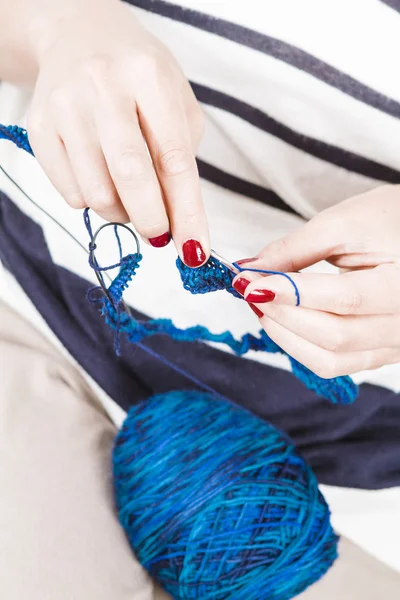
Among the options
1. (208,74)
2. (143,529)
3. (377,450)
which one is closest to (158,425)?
(143,529)

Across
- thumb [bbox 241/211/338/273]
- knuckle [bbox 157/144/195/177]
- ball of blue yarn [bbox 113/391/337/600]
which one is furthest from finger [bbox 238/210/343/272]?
ball of blue yarn [bbox 113/391/337/600]

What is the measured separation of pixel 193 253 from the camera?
41cm

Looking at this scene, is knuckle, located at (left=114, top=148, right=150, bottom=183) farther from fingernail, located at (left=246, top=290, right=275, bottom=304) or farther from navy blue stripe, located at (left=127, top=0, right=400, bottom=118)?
navy blue stripe, located at (left=127, top=0, right=400, bottom=118)

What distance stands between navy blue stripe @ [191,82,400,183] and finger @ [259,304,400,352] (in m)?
0.22

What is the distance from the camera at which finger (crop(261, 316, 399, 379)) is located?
46cm

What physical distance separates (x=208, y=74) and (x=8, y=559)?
1.78 feet

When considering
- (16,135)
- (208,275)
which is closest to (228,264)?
(208,275)

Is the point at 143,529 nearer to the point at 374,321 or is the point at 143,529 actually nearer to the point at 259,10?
the point at 374,321

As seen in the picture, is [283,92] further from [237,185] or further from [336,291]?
[336,291]

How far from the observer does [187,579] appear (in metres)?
0.57

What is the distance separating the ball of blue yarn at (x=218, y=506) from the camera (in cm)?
56

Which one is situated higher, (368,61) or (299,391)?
(368,61)

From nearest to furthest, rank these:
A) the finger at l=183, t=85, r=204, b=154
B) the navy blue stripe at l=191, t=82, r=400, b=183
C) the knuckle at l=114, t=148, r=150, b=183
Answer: the knuckle at l=114, t=148, r=150, b=183, the finger at l=183, t=85, r=204, b=154, the navy blue stripe at l=191, t=82, r=400, b=183

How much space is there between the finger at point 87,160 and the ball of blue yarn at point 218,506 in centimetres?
30
